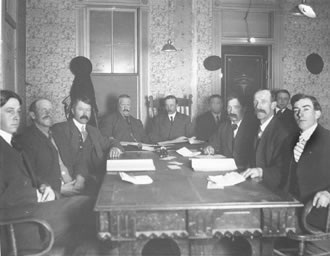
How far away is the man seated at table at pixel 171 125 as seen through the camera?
594 cm

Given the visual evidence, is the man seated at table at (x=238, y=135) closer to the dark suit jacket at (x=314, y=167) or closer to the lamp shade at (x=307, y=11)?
the lamp shade at (x=307, y=11)

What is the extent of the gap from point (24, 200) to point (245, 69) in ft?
18.3

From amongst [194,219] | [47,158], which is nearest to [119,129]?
[47,158]

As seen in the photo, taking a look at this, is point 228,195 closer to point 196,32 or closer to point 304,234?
point 304,234

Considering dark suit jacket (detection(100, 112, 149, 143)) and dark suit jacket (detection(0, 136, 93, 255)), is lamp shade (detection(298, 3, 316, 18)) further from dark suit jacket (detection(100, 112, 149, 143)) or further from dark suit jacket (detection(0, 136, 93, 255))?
dark suit jacket (detection(100, 112, 149, 143))

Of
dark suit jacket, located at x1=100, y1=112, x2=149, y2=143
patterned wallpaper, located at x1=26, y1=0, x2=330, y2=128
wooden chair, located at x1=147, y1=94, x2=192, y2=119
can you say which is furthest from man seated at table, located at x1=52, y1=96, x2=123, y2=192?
patterned wallpaper, located at x1=26, y1=0, x2=330, y2=128

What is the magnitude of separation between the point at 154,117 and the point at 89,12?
216 centimetres

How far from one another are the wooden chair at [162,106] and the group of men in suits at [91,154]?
219cm

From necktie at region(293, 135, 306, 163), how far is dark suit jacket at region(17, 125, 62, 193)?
1.91 metres

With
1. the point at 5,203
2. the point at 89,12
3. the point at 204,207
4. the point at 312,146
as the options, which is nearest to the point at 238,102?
the point at 312,146

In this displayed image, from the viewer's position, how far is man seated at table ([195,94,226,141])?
6.16 m

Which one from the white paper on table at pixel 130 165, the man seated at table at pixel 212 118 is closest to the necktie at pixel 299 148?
the white paper on table at pixel 130 165

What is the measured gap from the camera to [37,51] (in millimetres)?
6391

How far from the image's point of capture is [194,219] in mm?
1908
